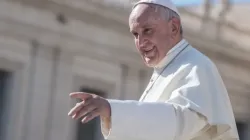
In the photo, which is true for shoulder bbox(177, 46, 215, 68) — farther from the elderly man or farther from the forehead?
the forehead

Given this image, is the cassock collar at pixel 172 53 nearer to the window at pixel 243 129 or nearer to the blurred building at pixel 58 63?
the blurred building at pixel 58 63

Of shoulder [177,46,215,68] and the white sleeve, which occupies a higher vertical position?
shoulder [177,46,215,68]

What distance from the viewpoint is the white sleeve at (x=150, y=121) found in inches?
78.9

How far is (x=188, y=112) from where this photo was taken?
6.77 ft

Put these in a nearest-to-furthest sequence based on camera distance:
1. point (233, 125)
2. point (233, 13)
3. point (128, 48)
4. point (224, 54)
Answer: point (233, 125)
point (128, 48)
point (224, 54)
point (233, 13)

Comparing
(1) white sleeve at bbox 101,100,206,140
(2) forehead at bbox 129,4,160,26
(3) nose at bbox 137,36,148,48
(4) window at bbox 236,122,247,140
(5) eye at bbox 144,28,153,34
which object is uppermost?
(2) forehead at bbox 129,4,160,26

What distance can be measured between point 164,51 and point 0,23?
8080mm

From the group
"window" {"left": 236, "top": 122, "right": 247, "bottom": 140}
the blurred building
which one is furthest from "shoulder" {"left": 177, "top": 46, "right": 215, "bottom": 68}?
"window" {"left": 236, "top": 122, "right": 247, "bottom": 140}

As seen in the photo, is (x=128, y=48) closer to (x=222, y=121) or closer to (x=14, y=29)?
(x=14, y=29)

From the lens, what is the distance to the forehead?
2.23 m

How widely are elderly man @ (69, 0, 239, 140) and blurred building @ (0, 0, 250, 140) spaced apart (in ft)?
26.5

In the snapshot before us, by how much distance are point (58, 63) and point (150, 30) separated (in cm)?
901

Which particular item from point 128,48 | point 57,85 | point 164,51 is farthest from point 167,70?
point 128,48

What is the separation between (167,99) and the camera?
2.24 m
